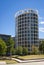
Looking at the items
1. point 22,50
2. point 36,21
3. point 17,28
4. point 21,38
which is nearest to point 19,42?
point 21,38

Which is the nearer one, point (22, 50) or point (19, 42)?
point (22, 50)

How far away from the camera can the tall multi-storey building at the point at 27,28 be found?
362 feet

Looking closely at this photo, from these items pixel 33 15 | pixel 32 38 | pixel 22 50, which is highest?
pixel 33 15

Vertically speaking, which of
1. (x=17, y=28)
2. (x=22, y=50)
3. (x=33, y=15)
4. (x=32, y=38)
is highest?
(x=33, y=15)

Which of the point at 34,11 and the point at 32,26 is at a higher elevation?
the point at 34,11

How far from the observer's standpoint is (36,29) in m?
113

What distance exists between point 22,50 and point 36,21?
55.4 meters

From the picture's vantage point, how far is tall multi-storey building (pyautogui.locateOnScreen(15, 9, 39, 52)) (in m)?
110

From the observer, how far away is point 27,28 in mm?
112812

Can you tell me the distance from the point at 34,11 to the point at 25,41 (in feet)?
72.8

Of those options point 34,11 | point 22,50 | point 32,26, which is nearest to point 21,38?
point 32,26

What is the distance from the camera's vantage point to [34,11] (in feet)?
376

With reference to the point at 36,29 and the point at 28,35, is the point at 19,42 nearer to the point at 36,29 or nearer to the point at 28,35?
the point at 28,35

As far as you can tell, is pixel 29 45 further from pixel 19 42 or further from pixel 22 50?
pixel 22 50
